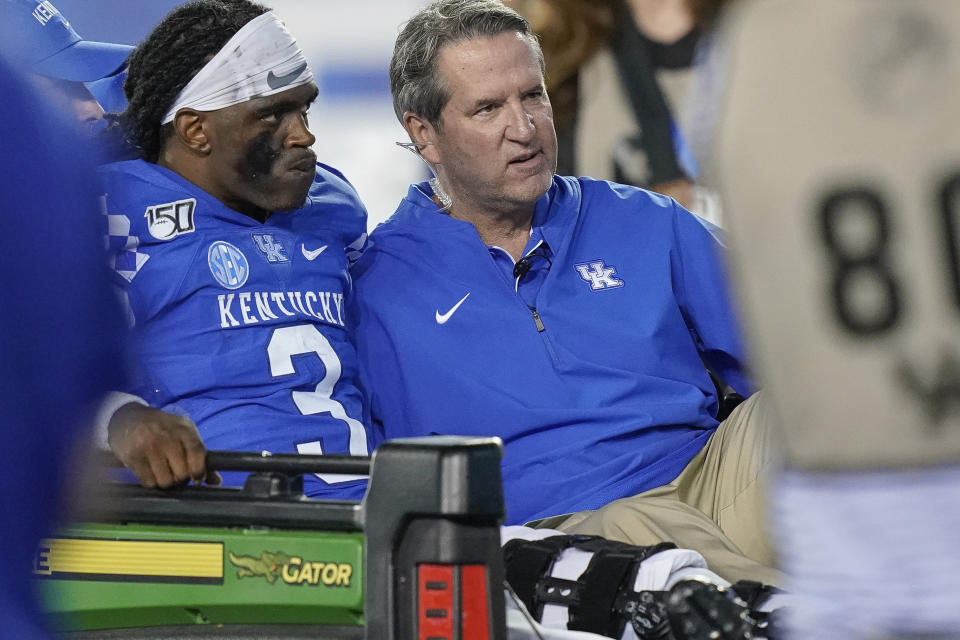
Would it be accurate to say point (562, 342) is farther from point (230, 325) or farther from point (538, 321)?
point (230, 325)

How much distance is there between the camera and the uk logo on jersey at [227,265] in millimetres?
2387

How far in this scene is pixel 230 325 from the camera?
7.75 ft

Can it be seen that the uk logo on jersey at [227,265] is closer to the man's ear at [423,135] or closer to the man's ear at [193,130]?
the man's ear at [193,130]

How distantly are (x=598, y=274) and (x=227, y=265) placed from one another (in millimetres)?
688

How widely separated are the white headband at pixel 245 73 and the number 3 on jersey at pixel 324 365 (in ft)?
1.48

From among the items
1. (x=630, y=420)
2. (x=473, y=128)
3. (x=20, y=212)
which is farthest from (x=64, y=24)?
(x=20, y=212)

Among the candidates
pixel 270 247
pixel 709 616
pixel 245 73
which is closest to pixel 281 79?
pixel 245 73

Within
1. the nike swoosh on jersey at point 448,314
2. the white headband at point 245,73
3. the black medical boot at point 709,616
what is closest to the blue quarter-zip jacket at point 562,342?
the nike swoosh on jersey at point 448,314

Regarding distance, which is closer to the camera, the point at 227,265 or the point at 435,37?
the point at 227,265

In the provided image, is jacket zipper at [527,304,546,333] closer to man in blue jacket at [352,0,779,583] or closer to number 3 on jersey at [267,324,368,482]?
man in blue jacket at [352,0,779,583]

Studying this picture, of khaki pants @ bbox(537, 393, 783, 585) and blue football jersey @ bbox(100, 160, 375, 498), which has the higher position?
blue football jersey @ bbox(100, 160, 375, 498)

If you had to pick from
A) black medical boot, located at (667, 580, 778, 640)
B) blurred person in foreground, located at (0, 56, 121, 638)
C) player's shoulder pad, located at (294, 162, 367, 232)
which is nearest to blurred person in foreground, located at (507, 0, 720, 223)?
player's shoulder pad, located at (294, 162, 367, 232)

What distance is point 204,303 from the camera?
237cm

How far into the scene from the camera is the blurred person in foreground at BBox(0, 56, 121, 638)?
2.87 feet
